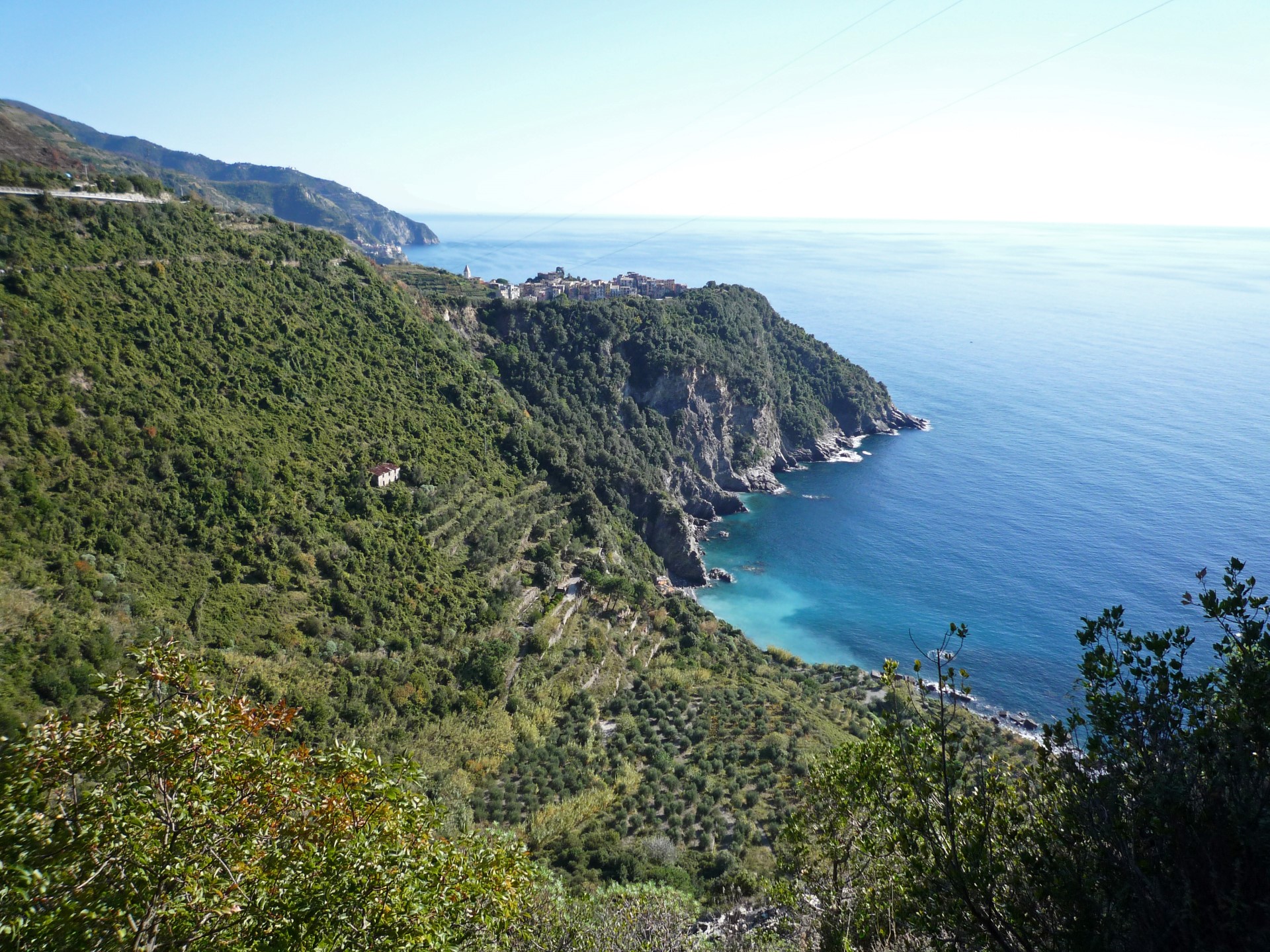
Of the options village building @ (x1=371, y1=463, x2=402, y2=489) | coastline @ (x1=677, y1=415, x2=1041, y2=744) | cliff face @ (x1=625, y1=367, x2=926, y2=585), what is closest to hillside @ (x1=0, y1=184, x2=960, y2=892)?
village building @ (x1=371, y1=463, x2=402, y2=489)

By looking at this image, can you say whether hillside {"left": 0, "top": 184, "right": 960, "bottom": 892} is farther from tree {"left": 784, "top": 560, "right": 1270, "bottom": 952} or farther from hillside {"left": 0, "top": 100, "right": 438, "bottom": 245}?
hillside {"left": 0, "top": 100, "right": 438, "bottom": 245}

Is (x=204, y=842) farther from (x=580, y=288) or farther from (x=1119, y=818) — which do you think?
(x=580, y=288)

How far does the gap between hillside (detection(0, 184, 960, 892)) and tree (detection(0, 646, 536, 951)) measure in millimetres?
11328

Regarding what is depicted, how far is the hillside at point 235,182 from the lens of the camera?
76000 mm

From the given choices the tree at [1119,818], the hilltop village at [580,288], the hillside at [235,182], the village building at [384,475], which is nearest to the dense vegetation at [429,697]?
the tree at [1119,818]

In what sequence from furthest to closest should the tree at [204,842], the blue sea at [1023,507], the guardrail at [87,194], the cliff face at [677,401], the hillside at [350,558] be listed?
1. the cliff face at [677,401]
2. the blue sea at [1023,507]
3. the guardrail at [87,194]
4. the hillside at [350,558]
5. the tree at [204,842]

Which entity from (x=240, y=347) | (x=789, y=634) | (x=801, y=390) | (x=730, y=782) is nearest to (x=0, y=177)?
(x=240, y=347)

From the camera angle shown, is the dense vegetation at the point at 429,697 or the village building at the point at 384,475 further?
the village building at the point at 384,475

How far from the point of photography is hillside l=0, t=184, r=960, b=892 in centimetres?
1953

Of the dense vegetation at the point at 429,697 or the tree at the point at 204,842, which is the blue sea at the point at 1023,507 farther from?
the tree at the point at 204,842

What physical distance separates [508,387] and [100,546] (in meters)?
35.3

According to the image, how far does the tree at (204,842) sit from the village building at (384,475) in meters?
23.7

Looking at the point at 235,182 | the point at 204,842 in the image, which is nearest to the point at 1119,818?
the point at 204,842

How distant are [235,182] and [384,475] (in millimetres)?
151290
